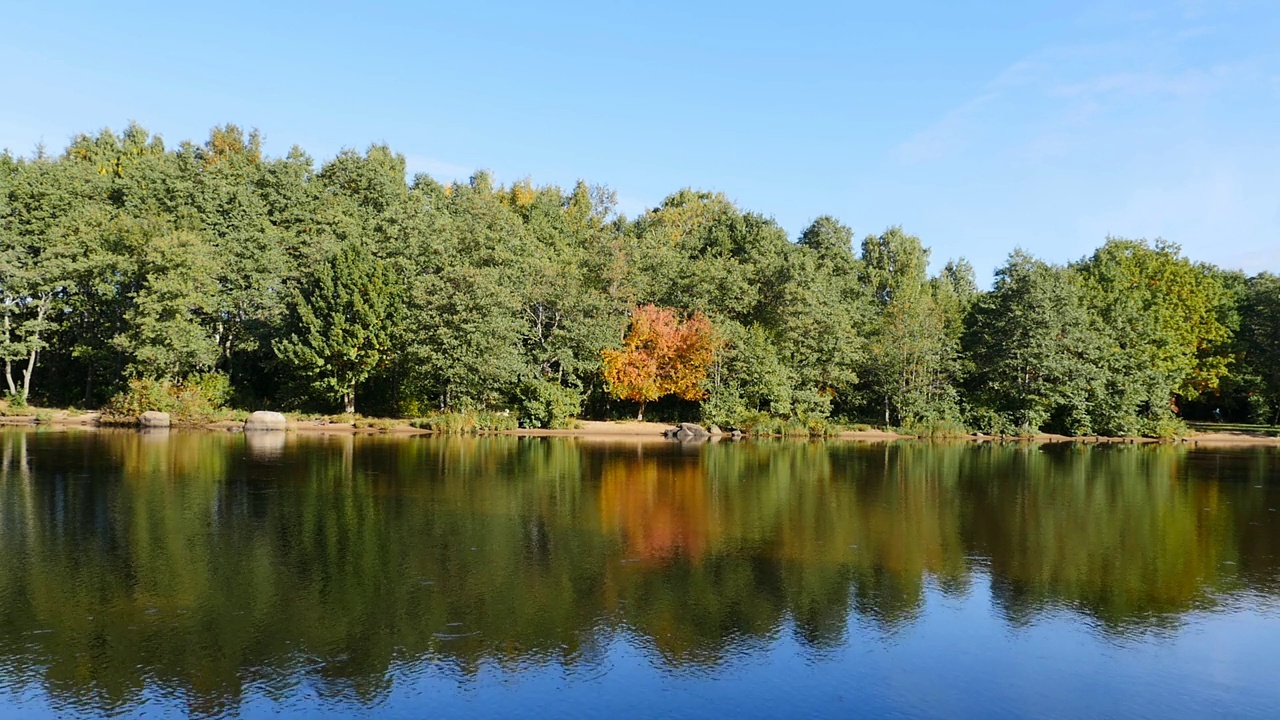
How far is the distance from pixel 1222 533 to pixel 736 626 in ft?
48.0

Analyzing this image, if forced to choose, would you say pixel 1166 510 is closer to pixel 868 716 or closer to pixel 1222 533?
pixel 1222 533

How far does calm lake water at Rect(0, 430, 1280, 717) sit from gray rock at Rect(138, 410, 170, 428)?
65.0 ft

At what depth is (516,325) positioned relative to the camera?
50312 mm

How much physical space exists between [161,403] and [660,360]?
93.6 ft

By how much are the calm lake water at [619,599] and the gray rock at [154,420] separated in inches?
780

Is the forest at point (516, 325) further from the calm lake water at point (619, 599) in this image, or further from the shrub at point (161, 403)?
the calm lake water at point (619, 599)

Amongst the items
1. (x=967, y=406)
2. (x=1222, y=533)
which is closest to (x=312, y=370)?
(x=967, y=406)

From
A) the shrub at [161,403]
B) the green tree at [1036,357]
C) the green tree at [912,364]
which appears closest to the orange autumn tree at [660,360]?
the green tree at [912,364]

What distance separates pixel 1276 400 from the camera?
208 ft

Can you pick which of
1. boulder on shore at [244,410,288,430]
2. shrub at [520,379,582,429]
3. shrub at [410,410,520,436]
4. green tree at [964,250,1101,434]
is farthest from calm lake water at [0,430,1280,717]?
green tree at [964,250,1101,434]

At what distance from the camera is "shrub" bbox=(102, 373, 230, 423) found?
47.2m

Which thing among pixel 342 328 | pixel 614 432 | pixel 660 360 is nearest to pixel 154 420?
pixel 342 328

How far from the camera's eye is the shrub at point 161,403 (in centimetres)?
4725

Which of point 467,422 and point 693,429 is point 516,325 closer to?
point 467,422
